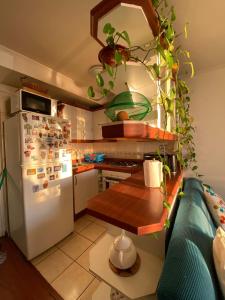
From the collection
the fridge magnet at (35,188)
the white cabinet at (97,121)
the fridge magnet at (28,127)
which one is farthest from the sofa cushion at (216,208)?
the white cabinet at (97,121)

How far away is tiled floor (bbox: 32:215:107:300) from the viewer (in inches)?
50.0

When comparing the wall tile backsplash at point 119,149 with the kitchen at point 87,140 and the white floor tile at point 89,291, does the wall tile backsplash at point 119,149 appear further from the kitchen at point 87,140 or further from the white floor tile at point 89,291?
the white floor tile at point 89,291

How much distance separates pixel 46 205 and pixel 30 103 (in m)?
1.16

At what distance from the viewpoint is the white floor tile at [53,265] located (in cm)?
141

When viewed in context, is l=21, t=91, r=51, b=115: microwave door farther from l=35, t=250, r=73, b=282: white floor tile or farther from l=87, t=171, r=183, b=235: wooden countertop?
l=35, t=250, r=73, b=282: white floor tile

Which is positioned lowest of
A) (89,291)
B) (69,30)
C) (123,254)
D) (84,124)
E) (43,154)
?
(89,291)

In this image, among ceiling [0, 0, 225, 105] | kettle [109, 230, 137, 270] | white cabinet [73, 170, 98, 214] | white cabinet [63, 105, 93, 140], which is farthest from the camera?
white cabinet [63, 105, 93, 140]

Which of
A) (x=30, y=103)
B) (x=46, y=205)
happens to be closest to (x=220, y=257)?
(x=46, y=205)

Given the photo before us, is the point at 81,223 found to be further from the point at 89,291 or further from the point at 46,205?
the point at 89,291

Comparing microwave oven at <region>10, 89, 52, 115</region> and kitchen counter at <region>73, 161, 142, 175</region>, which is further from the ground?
microwave oven at <region>10, 89, 52, 115</region>

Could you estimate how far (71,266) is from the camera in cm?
150

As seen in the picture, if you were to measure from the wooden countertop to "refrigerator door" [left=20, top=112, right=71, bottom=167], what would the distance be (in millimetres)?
1024

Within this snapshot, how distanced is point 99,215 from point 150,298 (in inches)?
19.0

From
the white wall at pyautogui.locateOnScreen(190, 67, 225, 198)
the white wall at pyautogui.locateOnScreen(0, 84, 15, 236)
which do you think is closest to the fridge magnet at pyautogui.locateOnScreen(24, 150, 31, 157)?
the white wall at pyautogui.locateOnScreen(0, 84, 15, 236)
